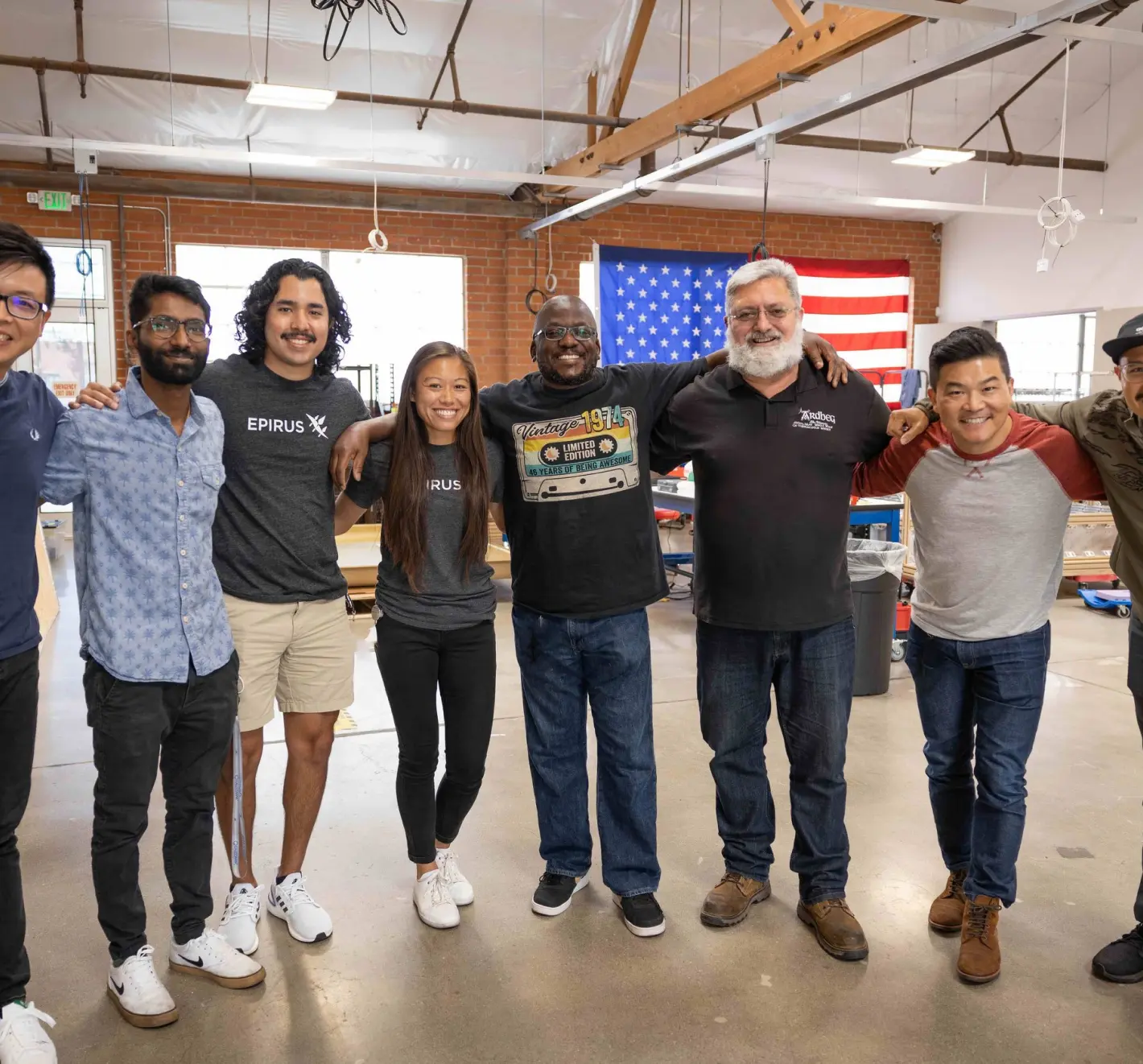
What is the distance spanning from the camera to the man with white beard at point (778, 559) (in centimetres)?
266

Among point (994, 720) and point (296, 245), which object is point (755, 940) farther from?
point (296, 245)

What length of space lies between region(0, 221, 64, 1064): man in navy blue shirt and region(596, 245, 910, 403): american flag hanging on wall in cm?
798

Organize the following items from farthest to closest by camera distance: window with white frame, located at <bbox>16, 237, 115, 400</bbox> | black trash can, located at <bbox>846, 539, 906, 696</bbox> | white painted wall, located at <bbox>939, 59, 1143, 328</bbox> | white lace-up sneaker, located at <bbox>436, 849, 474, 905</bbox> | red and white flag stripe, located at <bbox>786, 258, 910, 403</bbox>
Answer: red and white flag stripe, located at <bbox>786, 258, 910, 403</bbox> < white painted wall, located at <bbox>939, 59, 1143, 328</bbox> < window with white frame, located at <bbox>16, 237, 115, 400</bbox> < black trash can, located at <bbox>846, 539, 906, 696</bbox> < white lace-up sneaker, located at <bbox>436, 849, 474, 905</bbox>

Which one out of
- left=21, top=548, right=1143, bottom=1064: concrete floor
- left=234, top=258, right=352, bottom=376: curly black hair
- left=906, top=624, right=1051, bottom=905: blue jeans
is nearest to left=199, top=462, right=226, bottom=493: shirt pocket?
left=234, top=258, right=352, bottom=376: curly black hair

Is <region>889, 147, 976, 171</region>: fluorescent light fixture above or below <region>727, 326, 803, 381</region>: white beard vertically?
above

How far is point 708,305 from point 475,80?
11.3ft

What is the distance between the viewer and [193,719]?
7.78 feet

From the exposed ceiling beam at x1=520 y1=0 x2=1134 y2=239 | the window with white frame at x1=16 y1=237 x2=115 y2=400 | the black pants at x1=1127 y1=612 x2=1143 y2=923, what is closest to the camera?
the black pants at x1=1127 y1=612 x2=1143 y2=923

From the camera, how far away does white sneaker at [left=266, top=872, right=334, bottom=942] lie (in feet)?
9.13

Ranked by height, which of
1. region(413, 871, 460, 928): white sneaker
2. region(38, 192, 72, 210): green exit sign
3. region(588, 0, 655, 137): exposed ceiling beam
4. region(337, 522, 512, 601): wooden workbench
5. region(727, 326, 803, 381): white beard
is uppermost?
region(588, 0, 655, 137): exposed ceiling beam

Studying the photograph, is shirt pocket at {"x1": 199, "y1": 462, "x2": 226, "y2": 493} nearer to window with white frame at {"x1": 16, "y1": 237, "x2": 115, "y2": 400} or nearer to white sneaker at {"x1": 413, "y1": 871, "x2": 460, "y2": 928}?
white sneaker at {"x1": 413, "y1": 871, "x2": 460, "y2": 928}

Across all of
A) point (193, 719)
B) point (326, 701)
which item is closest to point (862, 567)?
point (326, 701)

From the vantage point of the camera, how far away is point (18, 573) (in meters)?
2.06

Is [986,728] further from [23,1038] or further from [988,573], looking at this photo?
[23,1038]
